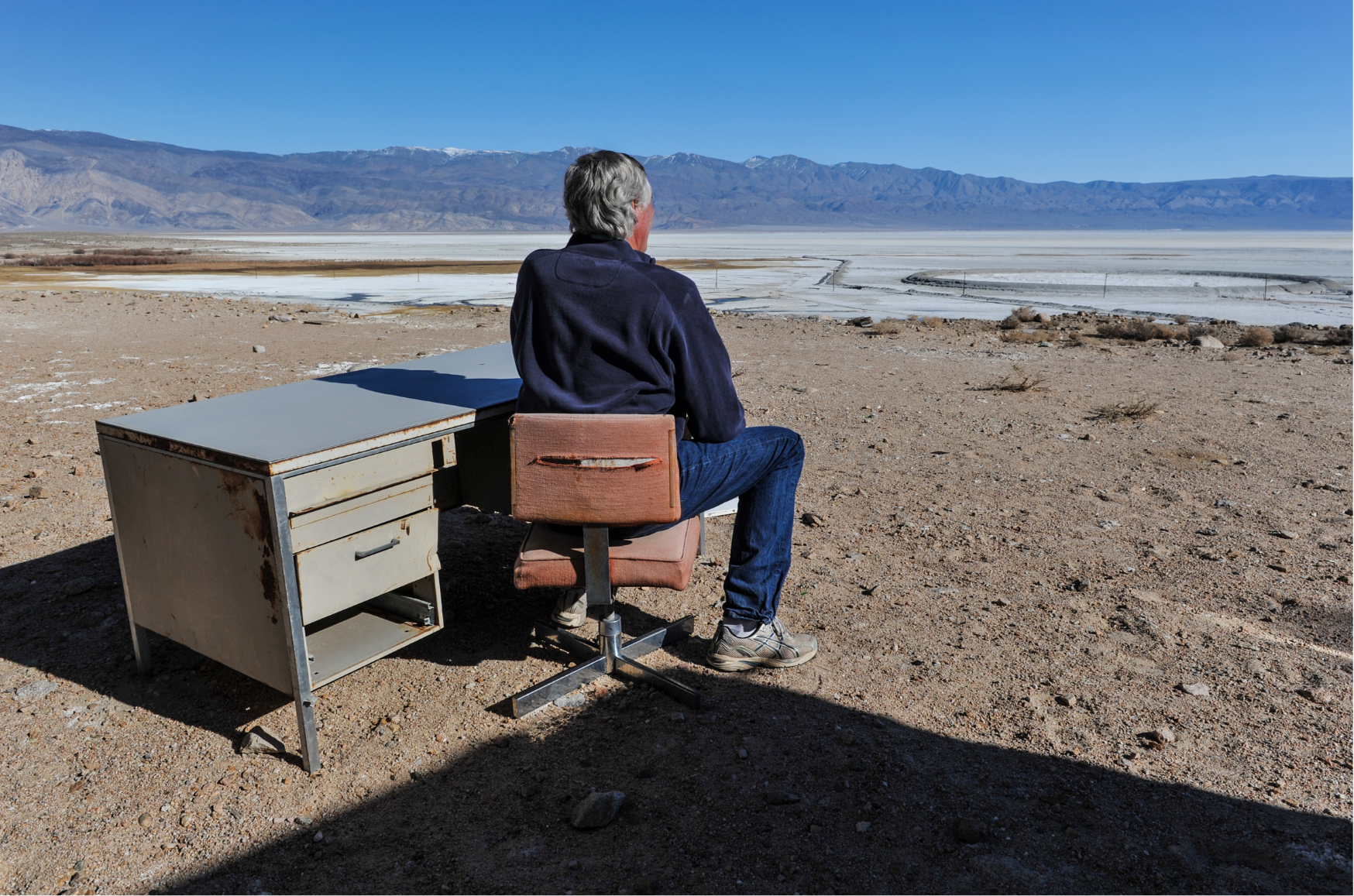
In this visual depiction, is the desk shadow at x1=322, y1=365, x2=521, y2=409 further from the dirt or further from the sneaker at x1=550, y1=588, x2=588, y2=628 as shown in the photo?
the dirt

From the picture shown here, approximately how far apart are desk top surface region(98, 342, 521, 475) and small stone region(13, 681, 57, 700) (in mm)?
1022

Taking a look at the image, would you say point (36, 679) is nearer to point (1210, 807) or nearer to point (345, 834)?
point (345, 834)

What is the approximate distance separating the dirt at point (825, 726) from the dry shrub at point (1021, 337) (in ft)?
21.6

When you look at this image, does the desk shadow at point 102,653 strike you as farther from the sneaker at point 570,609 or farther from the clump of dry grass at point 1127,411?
the clump of dry grass at point 1127,411

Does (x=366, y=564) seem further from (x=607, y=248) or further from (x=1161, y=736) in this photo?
(x=1161, y=736)

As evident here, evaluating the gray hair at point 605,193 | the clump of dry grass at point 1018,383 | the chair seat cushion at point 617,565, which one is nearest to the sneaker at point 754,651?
the chair seat cushion at point 617,565

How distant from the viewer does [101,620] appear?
3535 mm

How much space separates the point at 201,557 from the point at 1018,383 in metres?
7.39

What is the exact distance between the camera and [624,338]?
8.38 feet

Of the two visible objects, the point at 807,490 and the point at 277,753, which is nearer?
the point at 277,753

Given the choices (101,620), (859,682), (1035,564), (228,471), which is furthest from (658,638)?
(101,620)

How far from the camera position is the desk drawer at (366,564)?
2.44m

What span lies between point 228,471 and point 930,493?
387cm

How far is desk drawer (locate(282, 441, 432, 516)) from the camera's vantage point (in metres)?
2.35
